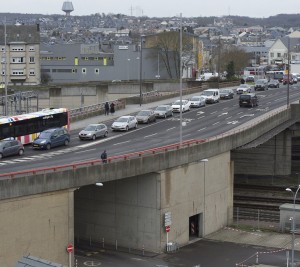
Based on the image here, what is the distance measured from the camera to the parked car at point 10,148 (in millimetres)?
45625

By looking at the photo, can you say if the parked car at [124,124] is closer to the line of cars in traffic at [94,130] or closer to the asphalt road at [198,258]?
the line of cars in traffic at [94,130]

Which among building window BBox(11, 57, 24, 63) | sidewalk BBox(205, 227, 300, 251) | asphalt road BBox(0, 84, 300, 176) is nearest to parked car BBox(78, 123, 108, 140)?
asphalt road BBox(0, 84, 300, 176)

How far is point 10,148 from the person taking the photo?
4609 cm

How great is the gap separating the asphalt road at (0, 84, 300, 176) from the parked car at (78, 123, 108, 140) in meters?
0.47

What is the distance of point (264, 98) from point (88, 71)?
2287 inches

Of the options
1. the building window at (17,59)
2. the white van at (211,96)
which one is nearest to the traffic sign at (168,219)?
the white van at (211,96)

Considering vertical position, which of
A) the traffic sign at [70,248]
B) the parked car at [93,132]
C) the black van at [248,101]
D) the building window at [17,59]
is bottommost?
the traffic sign at [70,248]

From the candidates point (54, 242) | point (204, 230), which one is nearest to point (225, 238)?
point (204, 230)

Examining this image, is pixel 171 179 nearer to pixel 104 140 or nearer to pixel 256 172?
pixel 104 140

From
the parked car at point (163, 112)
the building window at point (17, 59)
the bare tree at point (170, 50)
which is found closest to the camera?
the parked car at point (163, 112)

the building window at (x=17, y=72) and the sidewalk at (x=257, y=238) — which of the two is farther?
the building window at (x=17, y=72)

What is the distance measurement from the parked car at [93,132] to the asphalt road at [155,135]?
473 millimetres

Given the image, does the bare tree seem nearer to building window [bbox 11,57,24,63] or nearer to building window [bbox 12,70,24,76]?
building window [bbox 11,57,24,63]

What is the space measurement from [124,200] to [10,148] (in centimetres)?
764
